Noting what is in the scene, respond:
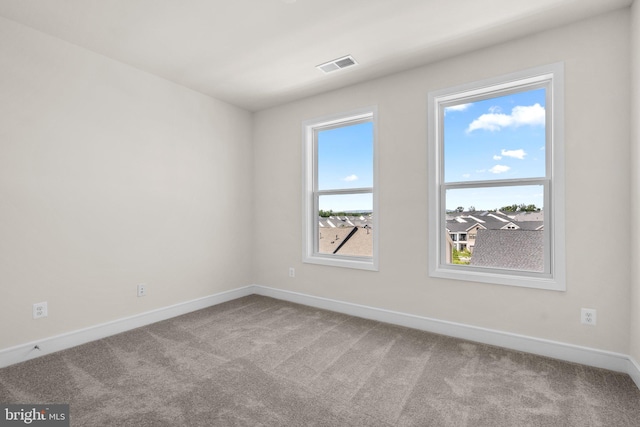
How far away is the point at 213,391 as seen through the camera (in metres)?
1.99

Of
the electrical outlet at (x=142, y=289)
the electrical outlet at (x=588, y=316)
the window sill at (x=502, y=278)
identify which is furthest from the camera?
the electrical outlet at (x=142, y=289)

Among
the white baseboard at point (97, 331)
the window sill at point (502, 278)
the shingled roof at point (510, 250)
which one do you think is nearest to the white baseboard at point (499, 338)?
the window sill at point (502, 278)

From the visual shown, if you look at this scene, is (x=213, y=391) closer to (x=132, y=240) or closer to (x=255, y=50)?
(x=132, y=240)

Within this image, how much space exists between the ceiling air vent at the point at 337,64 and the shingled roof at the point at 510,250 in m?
2.10

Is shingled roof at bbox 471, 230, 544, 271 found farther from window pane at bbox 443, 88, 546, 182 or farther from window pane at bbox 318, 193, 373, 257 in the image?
window pane at bbox 318, 193, 373, 257

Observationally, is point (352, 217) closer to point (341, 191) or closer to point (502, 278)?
point (341, 191)

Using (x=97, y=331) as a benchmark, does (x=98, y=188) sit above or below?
above

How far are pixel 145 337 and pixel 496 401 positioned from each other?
294 cm

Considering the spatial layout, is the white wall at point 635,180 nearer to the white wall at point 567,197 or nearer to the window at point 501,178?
the white wall at point 567,197

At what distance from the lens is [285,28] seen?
2471 millimetres

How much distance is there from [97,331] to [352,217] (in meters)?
2.88

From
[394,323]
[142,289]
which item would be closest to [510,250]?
Result: [394,323]

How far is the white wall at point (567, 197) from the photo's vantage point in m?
2.24

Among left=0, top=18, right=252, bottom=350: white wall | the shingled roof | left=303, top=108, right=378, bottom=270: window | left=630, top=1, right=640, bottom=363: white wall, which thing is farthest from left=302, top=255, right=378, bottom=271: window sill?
left=630, top=1, right=640, bottom=363: white wall
